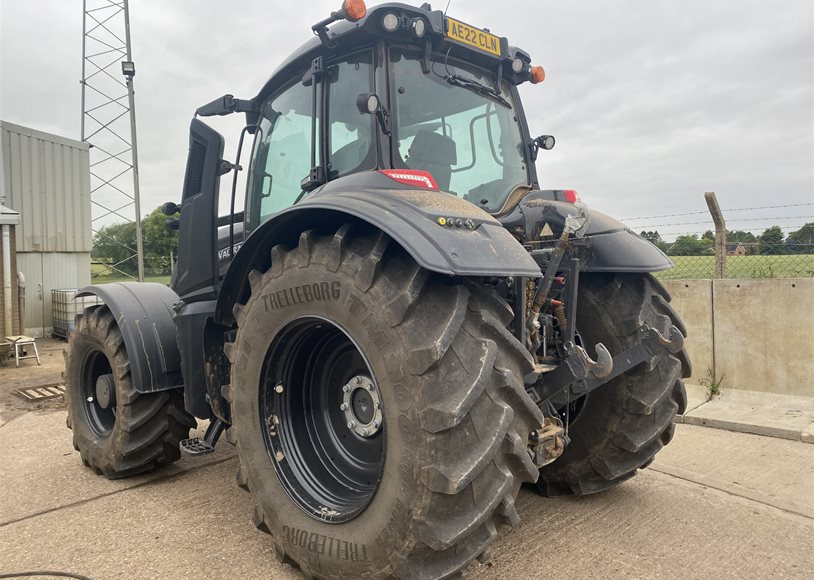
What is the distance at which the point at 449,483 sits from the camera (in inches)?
75.3

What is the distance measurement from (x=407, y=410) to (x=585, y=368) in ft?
2.86

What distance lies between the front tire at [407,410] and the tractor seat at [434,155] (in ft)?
2.23

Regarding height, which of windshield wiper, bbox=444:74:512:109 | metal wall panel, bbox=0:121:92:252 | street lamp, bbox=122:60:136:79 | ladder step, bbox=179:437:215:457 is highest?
street lamp, bbox=122:60:136:79

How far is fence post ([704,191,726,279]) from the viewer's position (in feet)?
20.1

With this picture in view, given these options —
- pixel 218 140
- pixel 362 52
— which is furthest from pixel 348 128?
pixel 218 140

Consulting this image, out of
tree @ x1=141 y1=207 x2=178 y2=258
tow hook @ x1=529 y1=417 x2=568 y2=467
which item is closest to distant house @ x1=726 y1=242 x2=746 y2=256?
tow hook @ x1=529 y1=417 x2=568 y2=467

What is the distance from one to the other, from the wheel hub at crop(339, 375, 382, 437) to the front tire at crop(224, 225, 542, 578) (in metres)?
0.04

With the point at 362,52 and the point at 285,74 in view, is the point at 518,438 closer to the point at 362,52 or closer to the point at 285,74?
the point at 362,52

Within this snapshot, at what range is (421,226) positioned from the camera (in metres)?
2.06

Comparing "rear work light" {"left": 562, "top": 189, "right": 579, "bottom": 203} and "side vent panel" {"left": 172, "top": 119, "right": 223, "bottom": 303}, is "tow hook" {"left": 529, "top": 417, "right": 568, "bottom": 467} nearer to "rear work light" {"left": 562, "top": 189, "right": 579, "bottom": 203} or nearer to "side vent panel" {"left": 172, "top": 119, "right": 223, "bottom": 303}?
"rear work light" {"left": 562, "top": 189, "right": 579, "bottom": 203}

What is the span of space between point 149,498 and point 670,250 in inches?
218

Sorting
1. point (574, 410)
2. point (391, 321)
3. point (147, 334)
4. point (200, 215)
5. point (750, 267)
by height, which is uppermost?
point (200, 215)

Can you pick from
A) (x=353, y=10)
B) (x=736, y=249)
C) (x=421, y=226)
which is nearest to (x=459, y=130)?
(x=353, y=10)

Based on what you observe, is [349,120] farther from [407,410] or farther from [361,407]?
[407,410]
